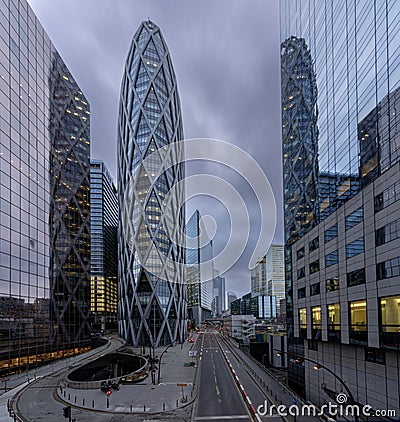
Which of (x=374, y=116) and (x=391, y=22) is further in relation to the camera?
(x=374, y=116)

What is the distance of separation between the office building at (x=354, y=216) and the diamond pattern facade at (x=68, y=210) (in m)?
40.2

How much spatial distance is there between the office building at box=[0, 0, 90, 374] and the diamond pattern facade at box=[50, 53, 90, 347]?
0.18m

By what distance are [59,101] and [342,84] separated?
51.1 m

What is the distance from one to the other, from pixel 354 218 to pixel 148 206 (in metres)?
86.0

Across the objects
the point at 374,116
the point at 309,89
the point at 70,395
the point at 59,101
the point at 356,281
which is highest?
the point at 59,101

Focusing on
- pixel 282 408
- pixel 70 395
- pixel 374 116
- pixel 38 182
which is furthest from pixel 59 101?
pixel 282 408

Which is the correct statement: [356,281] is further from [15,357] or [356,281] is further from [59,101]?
[59,101]

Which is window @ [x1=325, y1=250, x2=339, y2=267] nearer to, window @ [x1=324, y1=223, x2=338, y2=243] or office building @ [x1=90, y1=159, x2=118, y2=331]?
window @ [x1=324, y1=223, x2=338, y2=243]

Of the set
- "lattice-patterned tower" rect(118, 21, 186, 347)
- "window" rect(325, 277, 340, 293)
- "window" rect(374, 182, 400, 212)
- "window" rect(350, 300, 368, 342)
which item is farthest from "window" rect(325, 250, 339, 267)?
"lattice-patterned tower" rect(118, 21, 186, 347)

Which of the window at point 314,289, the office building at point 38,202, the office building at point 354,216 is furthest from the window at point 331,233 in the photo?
the office building at point 38,202

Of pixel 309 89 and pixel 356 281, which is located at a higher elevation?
pixel 309 89

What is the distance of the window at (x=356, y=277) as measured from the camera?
104ft

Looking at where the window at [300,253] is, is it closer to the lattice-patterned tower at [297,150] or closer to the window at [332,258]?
the lattice-patterned tower at [297,150]

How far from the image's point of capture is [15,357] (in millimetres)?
47719
